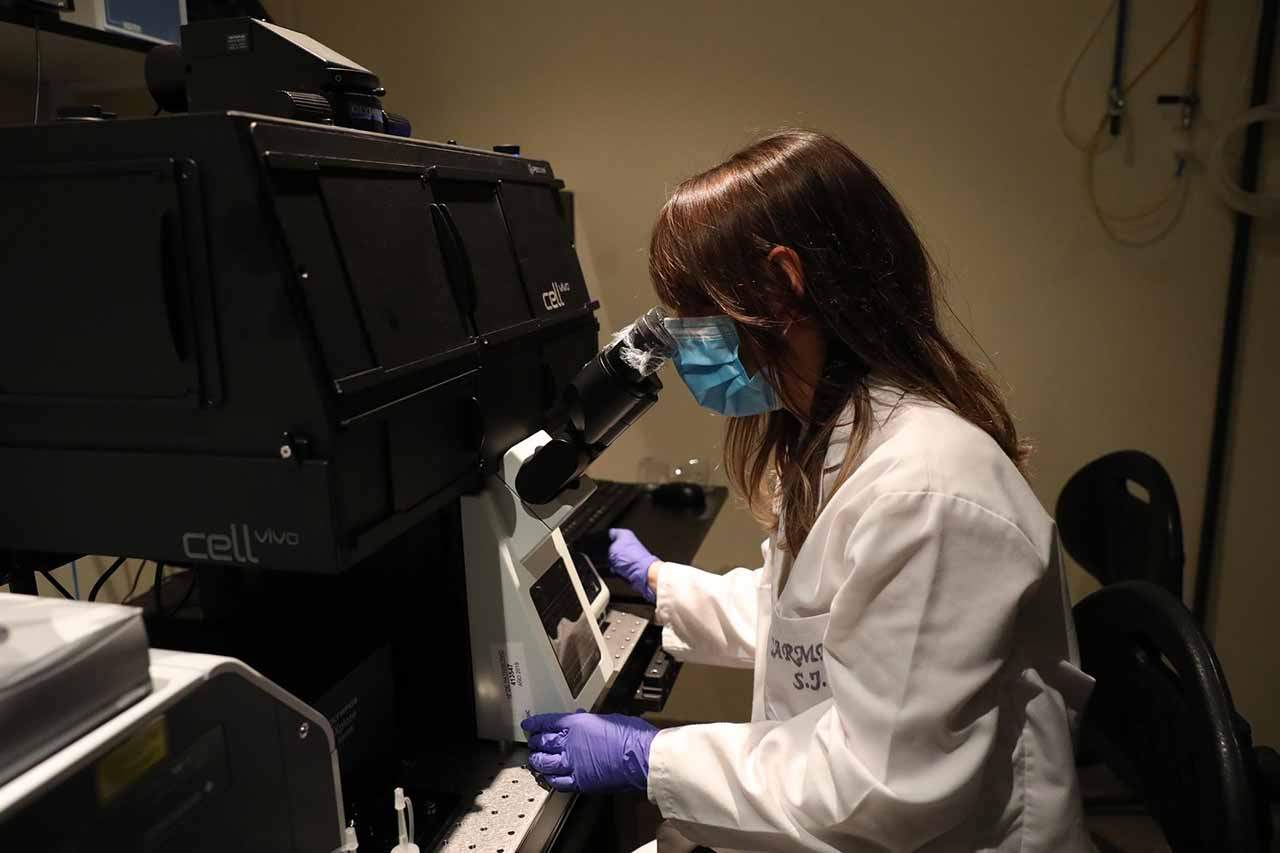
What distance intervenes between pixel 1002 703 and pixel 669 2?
2.00 m

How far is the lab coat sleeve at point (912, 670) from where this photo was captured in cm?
82

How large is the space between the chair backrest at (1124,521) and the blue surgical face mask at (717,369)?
3.20 ft

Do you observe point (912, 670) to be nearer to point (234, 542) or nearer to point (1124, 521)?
point (234, 542)

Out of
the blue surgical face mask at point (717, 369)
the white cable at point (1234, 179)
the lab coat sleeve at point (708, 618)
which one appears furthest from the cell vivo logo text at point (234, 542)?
the white cable at point (1234, 179)

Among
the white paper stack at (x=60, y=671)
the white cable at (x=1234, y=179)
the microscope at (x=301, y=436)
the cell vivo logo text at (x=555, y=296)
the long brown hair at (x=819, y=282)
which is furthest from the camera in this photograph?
the white cable at (x=1234, y=179)

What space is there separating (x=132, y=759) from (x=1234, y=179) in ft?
8.06

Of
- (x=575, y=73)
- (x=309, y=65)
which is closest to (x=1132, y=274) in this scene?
(x=575, y=73)

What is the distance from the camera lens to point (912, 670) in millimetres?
820

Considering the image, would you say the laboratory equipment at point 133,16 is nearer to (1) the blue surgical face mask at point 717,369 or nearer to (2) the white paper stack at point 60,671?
(1) the blue surgical face mask at point 717,369

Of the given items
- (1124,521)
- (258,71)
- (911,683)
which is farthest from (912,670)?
(1124,521)

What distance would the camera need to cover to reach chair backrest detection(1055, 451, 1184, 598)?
1582mm

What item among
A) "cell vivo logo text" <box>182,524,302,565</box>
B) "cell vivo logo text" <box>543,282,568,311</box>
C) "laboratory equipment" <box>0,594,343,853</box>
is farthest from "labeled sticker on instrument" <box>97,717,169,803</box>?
"cell vivo logo text" <box>543,282,568,311</box>

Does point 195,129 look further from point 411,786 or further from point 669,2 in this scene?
point 669,2

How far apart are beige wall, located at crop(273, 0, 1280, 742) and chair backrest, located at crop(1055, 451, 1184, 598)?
1.36 feet
